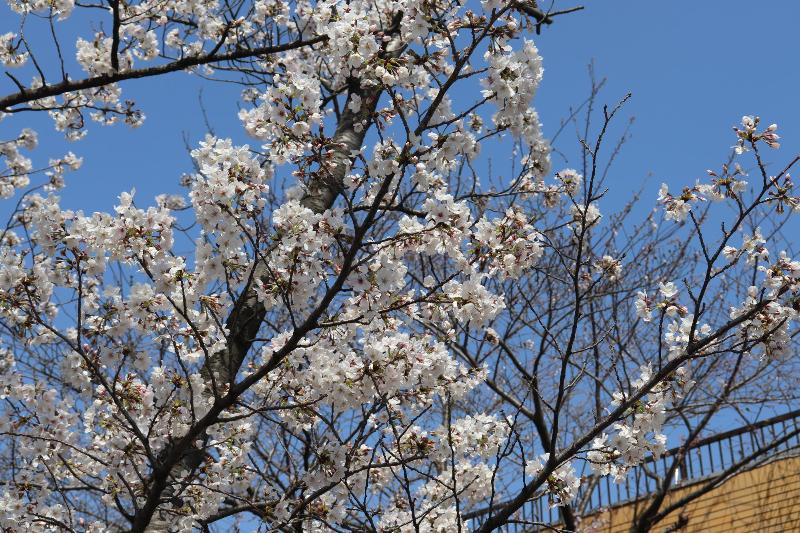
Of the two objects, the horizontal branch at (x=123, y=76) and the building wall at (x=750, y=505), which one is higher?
the horizontal branch at (x=123, y=76)

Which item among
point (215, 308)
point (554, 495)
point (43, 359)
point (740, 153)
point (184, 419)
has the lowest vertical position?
point (554, 495)

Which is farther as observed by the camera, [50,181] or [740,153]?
[50,181]

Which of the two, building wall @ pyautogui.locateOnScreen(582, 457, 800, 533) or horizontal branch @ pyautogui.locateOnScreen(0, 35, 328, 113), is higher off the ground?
horizontal branch @ pyautogui.locateOnScreen(0, 35, 328, 113)

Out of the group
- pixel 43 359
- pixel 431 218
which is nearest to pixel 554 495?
pixel 431 218

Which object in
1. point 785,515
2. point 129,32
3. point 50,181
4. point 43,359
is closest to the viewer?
point 129,32

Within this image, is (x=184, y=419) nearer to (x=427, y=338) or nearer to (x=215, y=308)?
(x=215, y=308)

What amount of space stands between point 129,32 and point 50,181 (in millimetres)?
2657

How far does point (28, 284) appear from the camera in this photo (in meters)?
4.33

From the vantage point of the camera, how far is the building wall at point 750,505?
9.27m

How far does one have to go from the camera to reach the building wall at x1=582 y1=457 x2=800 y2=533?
30.4ft

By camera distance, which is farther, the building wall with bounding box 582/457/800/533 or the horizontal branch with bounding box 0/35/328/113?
the building wall with bounding box 582/457/800/533

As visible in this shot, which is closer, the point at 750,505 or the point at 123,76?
the point at 123,76

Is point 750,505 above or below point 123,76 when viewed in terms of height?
below

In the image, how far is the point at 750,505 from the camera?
31.3 feet
